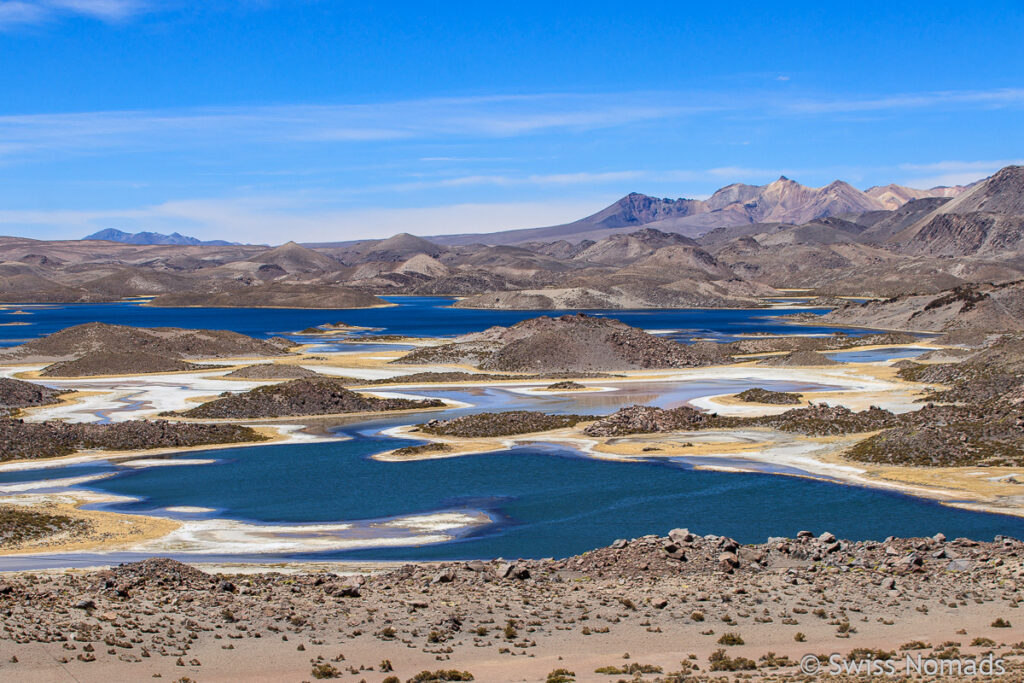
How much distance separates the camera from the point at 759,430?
64.1 m

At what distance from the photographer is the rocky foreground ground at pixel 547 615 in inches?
936

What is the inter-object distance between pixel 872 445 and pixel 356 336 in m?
114

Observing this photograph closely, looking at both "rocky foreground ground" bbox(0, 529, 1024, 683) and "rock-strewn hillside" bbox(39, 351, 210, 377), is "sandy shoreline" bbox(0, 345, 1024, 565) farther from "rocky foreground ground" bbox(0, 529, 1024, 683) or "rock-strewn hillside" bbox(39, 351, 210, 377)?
"rock-strewn hillside" bbox(39, 351, 210, 377)

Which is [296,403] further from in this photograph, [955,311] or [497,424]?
[955,311]

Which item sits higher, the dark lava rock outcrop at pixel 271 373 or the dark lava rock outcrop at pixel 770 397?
the dark lava rock outcrop at pixel 271 373

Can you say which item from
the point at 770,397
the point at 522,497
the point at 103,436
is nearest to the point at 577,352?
the point at 770,397

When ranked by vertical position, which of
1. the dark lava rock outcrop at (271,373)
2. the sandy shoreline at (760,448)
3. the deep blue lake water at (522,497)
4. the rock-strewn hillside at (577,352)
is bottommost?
the deep blue lake water at (522,497)

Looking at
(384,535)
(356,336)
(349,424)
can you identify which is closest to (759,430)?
(349,424)

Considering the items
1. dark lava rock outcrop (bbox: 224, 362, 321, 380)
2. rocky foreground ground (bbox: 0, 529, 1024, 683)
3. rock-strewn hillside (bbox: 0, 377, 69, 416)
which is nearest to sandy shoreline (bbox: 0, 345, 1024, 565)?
rock-strewn hillside (bbox: 0, 377, 69, 416)

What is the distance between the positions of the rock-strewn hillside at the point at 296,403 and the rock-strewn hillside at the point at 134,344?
46.0 m

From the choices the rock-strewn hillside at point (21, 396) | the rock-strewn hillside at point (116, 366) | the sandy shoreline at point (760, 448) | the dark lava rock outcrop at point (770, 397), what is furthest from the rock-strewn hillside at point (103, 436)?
the rock-strewn hillside at point (116, 366)

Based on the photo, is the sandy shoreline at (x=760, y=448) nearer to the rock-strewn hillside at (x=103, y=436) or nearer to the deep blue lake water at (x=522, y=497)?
the rock-strewn hillside at (x=103, y=436)

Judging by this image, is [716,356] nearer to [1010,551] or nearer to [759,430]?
[759,430]

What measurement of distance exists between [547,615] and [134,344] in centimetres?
10461
